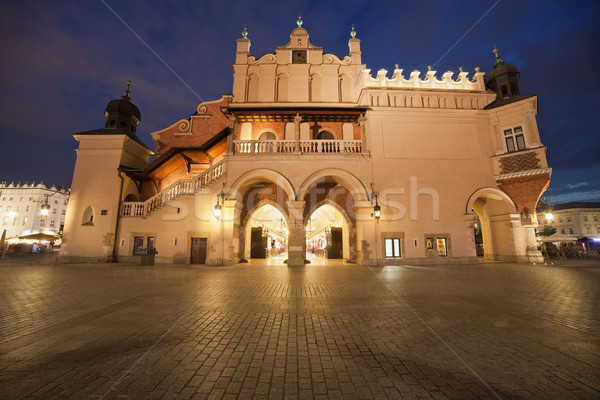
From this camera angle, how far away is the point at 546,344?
3480 mm

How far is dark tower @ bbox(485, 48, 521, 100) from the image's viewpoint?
1830cm

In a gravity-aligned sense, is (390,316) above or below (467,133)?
below

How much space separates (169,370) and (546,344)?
200 inches

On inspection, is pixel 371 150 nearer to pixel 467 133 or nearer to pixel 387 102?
pixel 387 102

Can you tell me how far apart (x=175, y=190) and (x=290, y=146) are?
8306 mm

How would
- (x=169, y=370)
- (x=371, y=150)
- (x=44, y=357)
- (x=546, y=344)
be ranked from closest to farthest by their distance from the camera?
(x=169, y=370)
(x=44, y=357)
(x=546, y=344)
(x=371, y=150)

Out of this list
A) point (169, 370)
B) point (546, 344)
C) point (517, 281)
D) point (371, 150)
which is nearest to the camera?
point (169, 370)

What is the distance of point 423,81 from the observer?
18.3m

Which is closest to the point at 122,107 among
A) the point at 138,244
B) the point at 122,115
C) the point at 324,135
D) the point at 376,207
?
the point at 122,115

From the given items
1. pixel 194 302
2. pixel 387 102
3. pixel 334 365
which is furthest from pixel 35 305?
pixel 387 102

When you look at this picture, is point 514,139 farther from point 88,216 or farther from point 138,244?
point 88,216

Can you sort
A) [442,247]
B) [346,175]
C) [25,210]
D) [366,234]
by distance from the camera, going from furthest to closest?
1. [25,210]
2. [442,247]
3. [346,175]
4. [366,234]

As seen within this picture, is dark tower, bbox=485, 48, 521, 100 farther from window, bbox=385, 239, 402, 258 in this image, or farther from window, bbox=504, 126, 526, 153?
window, bbox=385, 239, 402, 258

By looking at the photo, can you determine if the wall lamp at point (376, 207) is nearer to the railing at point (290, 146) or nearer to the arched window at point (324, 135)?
the railing at point (290, 146)
